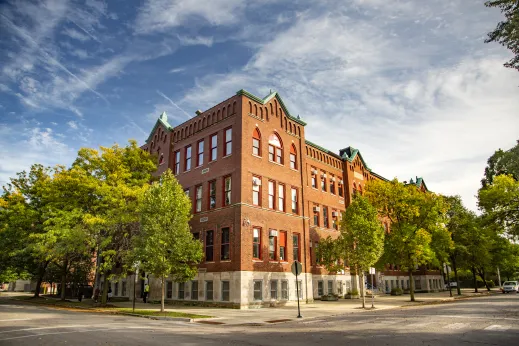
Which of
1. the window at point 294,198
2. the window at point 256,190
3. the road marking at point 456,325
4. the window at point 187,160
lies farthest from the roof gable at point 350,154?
the road marking at point 456,325

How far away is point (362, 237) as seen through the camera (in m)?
28.0

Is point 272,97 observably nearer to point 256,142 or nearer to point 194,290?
point 256,142

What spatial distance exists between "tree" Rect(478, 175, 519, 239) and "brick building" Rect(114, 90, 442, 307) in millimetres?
16184

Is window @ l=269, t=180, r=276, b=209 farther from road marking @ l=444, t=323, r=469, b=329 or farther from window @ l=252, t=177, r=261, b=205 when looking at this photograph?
road marking @ l=444, t=323, r=469, b=329

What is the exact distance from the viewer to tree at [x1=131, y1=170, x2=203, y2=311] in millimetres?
21844

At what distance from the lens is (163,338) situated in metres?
11.6

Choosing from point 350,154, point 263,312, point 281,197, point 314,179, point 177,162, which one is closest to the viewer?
point 263,312

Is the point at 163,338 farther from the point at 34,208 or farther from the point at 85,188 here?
the point at 34,208

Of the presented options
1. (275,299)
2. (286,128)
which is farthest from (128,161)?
(275,299)

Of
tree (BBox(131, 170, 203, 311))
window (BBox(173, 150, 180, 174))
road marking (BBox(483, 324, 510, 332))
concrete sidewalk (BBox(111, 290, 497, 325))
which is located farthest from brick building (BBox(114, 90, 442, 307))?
road marking (BBox(483, 324, 510, 332))

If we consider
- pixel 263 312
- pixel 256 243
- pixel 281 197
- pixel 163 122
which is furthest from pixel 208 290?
pixel 163 122

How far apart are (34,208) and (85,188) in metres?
10.3

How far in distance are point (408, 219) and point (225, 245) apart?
63.8 feet

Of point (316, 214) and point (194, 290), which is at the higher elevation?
point (316, 214)
